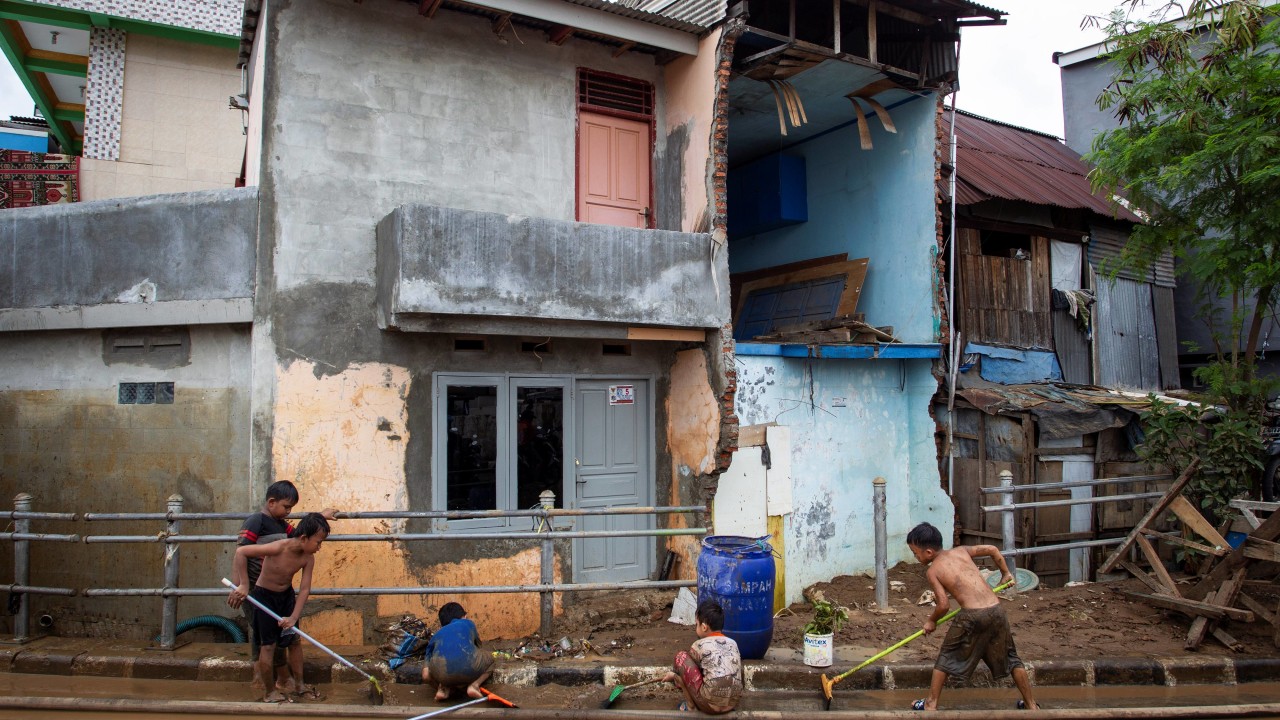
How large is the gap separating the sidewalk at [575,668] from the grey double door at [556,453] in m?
1.81

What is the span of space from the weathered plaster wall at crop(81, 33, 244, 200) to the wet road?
25.3 ft

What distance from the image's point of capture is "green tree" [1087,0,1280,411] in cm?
834

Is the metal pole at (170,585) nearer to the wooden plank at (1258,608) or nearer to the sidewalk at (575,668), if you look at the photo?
the sidewalk at (575,668)

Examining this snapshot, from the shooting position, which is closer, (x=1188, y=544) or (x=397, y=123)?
(x=1188, y=544)

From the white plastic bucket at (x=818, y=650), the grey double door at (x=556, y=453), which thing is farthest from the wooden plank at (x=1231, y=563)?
the grey double door at (x=556, y=453)

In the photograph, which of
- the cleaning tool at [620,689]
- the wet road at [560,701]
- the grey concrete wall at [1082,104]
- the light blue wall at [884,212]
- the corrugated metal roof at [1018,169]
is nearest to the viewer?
the wet road at [560,701]

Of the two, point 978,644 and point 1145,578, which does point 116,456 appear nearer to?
point 978,644

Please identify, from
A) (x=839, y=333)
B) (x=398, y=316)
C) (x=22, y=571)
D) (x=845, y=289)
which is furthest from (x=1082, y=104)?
(x=22, y=571)

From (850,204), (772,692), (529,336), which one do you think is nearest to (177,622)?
(529,336)

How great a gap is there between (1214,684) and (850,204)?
7.10 meters

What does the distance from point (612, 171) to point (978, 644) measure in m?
6.09

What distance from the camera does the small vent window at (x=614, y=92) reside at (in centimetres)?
896

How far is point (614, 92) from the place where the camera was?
9.15 m

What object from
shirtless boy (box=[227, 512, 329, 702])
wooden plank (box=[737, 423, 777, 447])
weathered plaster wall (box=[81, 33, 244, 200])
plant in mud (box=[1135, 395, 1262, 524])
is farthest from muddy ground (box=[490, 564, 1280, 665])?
weathered plaster wall (box=[81, 33, 244, 200])
